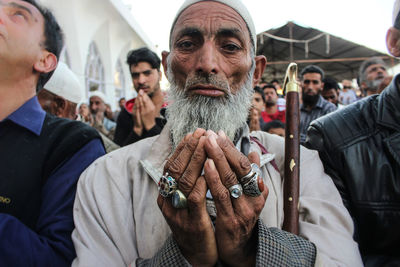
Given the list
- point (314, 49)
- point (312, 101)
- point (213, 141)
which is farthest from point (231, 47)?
point (314, 49)

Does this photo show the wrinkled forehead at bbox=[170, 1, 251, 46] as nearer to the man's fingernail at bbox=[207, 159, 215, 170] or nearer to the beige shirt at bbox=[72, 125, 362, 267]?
the beige shirt at bbox=[72, 125, 362, 267]

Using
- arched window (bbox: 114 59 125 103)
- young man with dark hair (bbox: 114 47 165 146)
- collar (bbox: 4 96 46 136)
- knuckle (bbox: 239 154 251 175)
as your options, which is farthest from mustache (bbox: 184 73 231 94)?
arched window (bbox: 114 59 125 103)

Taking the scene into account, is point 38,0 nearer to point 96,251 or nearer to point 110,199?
point 110,199

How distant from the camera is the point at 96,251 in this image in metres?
1.23

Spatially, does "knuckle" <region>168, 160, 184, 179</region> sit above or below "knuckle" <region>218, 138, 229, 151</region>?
below

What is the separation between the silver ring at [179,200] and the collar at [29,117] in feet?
3.12

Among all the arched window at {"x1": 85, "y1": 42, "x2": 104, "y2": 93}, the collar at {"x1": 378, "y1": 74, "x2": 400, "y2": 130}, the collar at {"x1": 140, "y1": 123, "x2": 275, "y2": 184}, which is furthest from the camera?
the arched window at {"x1": 85, "y1": 42, "x2": 104, "y2": 93}

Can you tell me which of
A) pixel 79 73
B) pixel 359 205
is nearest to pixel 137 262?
pixel 359 205

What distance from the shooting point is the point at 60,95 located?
2525mm

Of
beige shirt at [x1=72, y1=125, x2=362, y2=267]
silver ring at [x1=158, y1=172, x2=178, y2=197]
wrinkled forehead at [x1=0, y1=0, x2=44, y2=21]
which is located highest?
wrinkled forehead at [x1=0, y1=0, x2=44, y2=21]

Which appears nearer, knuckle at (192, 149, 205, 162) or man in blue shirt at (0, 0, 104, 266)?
knuckle at (192, 149, 205, 162)

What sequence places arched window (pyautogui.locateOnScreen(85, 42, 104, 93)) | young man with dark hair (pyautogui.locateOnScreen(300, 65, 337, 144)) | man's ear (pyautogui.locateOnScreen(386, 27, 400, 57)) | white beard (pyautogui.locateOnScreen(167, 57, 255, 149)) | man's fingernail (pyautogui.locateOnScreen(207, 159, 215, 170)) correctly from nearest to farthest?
man's fingernail (pyautogui.locateOnScreen(207, 159, 215, 170))
white beard (pyautogui.locateOnScreen(167, 57, 255, 149))
man's ear (pyautogui.locateOnScreen(386, 27, 400, 57))
young man with dark hair (pyautogui.locateOnScreen(300, 65, 337, 144))
arched window (pyautogui.locateOnScreen(85, 42, 104, 93))

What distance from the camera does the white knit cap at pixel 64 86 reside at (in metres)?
2.51

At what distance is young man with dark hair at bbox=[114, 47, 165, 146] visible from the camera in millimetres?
3176
